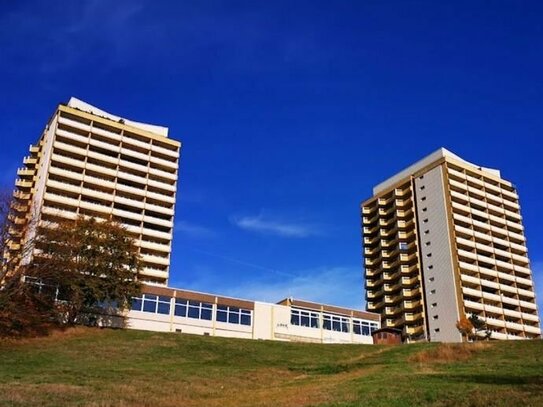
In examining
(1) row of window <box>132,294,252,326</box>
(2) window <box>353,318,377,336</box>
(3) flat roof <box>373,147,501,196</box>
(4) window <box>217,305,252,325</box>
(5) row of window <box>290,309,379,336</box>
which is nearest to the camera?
(1) row of window <box>132,294,252,326</box>

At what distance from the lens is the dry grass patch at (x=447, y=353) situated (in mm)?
45153

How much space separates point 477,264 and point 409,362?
79.1 metres

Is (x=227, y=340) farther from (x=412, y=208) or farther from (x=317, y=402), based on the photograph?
(x=412, y=208)

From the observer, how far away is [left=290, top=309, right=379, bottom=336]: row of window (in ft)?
278

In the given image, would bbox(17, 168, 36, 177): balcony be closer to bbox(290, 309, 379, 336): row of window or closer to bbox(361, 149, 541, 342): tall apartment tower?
bbox(290, 309, 379, 336): row of window

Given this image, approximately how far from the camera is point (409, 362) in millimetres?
44625

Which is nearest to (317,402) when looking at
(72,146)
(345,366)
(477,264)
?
(345,366)

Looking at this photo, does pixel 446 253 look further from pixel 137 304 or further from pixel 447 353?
pixel 447 353

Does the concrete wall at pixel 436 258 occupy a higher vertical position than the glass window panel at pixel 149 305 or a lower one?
higher

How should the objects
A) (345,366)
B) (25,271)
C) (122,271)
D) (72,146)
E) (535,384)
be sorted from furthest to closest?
(72,146)
(122,271)
(25,271)
(345,366)
(535,384)

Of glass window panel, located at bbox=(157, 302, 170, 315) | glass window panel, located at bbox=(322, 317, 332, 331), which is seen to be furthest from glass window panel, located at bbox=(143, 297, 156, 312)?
glass window panel, located at bbox=(322, 317, 332, 331)

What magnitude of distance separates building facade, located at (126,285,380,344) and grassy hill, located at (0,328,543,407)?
1696cm

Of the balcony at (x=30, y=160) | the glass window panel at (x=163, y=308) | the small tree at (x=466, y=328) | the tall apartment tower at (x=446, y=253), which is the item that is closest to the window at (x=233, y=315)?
the glass window panel at (x=163, y=308)

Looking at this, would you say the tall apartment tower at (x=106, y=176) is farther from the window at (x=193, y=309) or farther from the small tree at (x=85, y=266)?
the small tree at (x=85, y=266)
